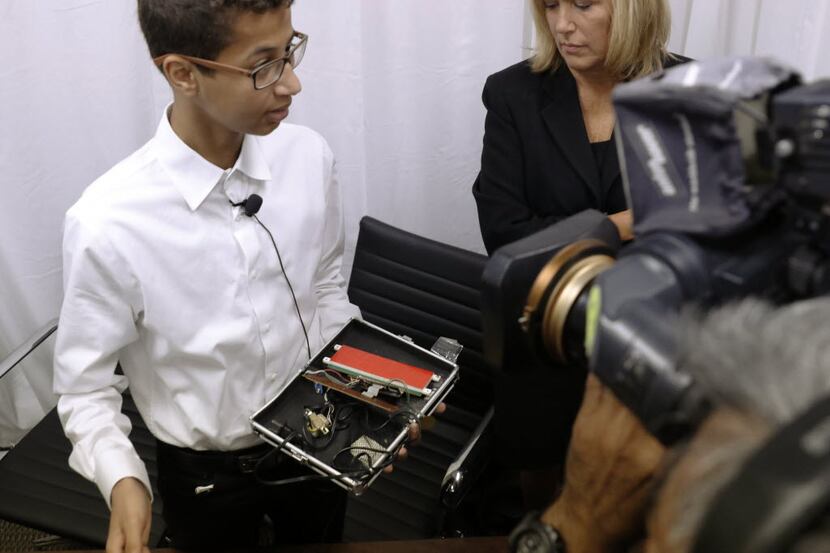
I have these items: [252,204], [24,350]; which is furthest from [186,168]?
[24,350]

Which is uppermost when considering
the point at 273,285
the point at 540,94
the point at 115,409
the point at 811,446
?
the point at 811,446

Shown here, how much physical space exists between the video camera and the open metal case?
1.90 feet

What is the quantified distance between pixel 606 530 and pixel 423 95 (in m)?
1.64

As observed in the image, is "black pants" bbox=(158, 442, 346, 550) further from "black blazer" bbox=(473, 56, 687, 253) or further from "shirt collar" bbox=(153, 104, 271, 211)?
"black blazer" bbox=(473, 56, 687, 253)

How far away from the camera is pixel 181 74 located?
1156mm

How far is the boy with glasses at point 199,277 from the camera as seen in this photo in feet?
3.76

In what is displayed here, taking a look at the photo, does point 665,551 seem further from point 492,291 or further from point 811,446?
point 492,291

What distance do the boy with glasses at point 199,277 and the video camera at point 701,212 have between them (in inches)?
27.5

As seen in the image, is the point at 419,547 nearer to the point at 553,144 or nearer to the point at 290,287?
the point at 290,287

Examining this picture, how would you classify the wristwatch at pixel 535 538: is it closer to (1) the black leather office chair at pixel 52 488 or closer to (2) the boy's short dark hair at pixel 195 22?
(2) the boy's short dark hair at pixel 195 22

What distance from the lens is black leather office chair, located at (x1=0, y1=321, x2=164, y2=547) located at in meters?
1.68

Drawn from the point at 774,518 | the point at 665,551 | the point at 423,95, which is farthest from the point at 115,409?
the point at 423,95

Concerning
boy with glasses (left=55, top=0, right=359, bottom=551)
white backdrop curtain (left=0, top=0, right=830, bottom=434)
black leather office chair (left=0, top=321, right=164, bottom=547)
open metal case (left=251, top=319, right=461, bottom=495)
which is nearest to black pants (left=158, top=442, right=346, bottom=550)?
boy with glasses (left=55, top=0, right=359, bottom=551)

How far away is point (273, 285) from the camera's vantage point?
1325 millimetres
